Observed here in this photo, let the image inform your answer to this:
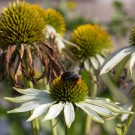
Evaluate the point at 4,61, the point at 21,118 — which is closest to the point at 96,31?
the point at 4,61

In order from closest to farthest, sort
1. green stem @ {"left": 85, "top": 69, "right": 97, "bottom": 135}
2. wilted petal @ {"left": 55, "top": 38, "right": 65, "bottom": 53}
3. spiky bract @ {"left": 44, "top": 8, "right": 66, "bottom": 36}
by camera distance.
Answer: green stem @ {"left": 85, "top": 69, "right": 97, "bottom": 135}, wilted petal @ {"left": 55, "top": 38, "right": 65, "bottom": 53}, spiky bract @ {"left": 44, "top": 8, "right": 66, "bottom": 36}

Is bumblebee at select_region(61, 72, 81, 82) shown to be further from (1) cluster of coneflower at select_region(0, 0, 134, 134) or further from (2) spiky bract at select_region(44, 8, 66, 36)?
(2) spiky bract at select_region(44, 8, 66, 36)

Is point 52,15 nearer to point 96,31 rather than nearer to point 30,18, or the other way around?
point 96,31

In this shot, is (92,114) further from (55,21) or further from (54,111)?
(55,21)

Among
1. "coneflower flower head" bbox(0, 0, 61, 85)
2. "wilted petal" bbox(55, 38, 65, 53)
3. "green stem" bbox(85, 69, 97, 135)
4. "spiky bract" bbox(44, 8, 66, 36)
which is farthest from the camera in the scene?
"spiky bract" bbox(44, 8, 66, 36)

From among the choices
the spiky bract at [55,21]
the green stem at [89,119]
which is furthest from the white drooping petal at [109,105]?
the spiky bract at [55,21]

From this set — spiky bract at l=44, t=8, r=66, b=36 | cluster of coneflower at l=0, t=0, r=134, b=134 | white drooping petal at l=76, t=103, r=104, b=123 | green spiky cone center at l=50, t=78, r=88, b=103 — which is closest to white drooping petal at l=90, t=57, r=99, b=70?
cluster of coneflower at l=0, t=0, r=134, b=134

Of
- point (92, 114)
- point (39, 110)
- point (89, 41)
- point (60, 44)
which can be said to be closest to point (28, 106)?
point (39, 110)

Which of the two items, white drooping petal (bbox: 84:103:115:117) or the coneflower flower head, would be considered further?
the coneflower flower head
